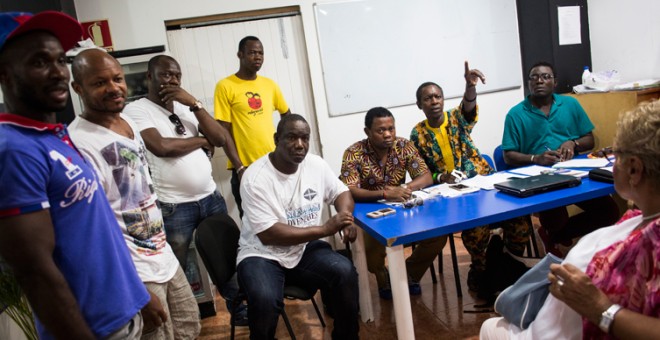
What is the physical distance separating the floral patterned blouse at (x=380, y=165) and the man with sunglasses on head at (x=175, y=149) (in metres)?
0.87

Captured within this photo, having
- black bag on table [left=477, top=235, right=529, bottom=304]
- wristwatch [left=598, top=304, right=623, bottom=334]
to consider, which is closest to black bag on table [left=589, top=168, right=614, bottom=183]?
black bag on table [left=477, top=235, right=529, bottom=304]

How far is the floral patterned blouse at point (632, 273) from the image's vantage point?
1066 millimetres

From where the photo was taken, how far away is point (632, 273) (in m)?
1.12

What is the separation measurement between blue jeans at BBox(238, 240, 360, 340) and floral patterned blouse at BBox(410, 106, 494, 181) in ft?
3.84

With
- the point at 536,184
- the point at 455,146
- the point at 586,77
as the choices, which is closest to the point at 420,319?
the point at 536,184

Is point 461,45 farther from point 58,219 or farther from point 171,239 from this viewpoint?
point 58,219

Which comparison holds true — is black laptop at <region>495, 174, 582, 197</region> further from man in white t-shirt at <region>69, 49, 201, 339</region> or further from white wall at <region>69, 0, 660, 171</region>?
white wall at <region>69, 0, 660, 171</region>

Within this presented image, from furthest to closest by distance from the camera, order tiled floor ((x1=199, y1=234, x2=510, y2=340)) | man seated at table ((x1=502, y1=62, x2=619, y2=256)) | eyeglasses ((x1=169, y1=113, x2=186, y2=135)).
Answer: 1. man seated at table ((x1=502, y1=62, x2=619, y2=256))
2. tiled floor ((x1=199, y1=234, x2=510, y2=340))
3. eyeglasses ((x1=169, y1=113, x2=186, y2=135))

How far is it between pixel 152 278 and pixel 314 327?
1.53 meters

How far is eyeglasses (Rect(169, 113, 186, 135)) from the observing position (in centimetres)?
245

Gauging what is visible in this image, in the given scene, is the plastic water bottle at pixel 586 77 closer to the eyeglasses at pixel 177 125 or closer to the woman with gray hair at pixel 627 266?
the woman with gray hair at pixel 627 266

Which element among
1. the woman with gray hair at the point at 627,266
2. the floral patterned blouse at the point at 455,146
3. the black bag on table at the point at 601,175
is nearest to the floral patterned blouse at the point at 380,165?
the floral patterned blouse at the point at 455,146

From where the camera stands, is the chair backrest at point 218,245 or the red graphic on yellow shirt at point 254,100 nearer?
the chair backrest at point 218,245

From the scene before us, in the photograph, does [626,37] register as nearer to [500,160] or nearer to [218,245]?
[500,160]
